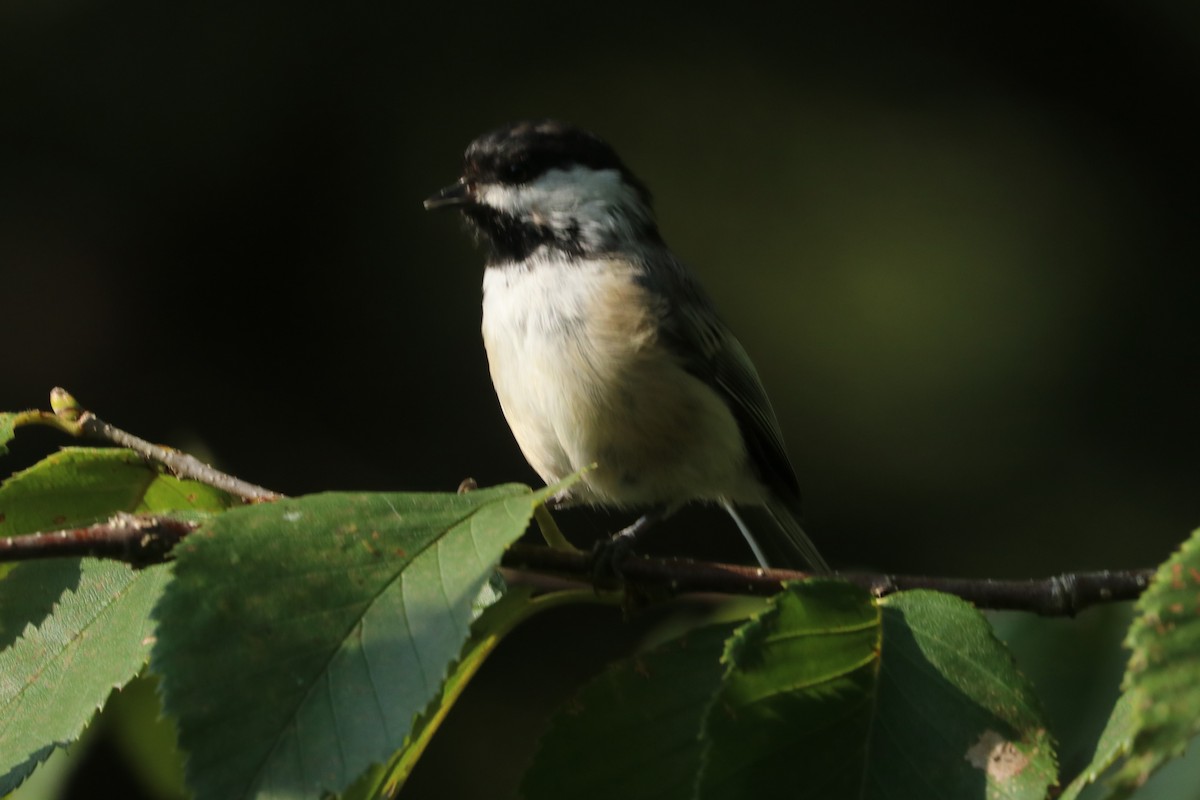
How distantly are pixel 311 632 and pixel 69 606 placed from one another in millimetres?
321

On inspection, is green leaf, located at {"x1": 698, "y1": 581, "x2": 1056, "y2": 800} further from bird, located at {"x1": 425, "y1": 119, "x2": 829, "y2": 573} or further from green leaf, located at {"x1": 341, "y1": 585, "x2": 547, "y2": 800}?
bird, located at {"x1": 425, "y1": 119, "x2": 829, "y2": 573}

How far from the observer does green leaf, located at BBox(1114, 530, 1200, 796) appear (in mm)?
644

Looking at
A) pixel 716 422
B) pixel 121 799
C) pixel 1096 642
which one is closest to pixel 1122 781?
pixel 1096 642

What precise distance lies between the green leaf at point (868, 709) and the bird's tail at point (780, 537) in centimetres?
112

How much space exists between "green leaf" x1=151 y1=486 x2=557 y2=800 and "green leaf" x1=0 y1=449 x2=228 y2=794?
0.47 feet

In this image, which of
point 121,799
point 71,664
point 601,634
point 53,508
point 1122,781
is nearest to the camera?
point 1122,781

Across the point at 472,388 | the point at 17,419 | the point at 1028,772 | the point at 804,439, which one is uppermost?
the point at 17,419

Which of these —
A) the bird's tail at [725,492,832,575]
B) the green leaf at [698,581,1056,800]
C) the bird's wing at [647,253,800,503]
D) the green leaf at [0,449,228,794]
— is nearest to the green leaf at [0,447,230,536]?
the green leaf at [0,449,228,794]

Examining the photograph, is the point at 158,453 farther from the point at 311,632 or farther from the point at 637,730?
the point at 637,730

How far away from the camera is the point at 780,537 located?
209cm

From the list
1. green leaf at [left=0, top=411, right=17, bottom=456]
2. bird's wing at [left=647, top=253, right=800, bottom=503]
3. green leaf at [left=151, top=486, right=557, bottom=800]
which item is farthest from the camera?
bird's wing at [left=647, top=253, right=800, bottom=503]

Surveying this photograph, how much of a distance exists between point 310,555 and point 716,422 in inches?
41.9

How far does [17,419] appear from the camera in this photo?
3.59ft

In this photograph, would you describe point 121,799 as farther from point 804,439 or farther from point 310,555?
point 310,555
